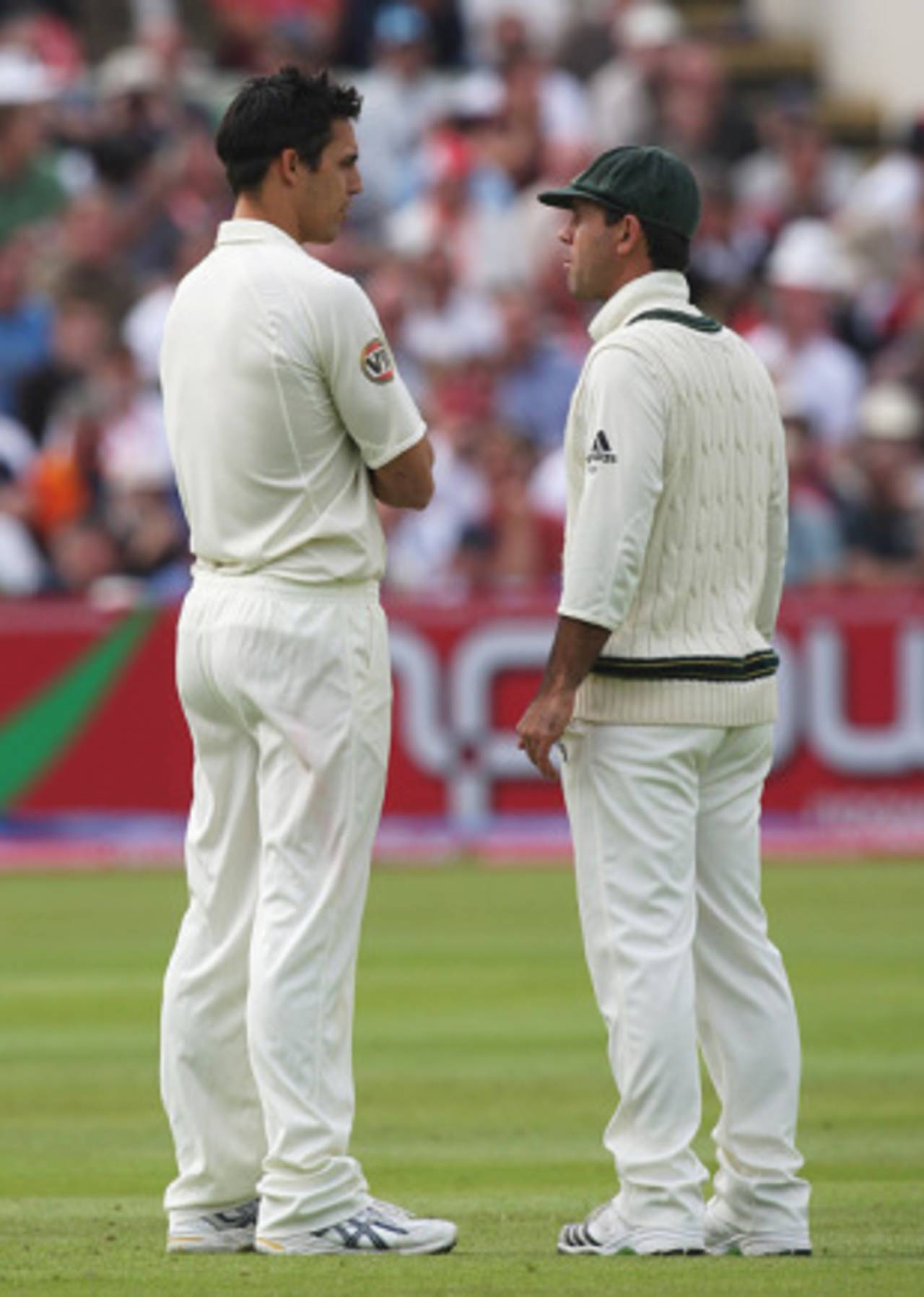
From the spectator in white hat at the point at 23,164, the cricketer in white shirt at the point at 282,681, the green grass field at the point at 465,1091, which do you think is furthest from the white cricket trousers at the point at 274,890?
the spectator in white hat at the point at 23,164

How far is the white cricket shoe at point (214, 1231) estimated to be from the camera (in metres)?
6.79

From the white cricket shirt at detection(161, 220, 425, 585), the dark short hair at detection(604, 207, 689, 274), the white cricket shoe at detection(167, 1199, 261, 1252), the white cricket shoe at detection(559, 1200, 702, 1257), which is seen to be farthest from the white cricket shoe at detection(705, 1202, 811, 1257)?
the dark short hair at detection(604, 207, 689, 274)

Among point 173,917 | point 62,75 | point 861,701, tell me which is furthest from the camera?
point 62,75

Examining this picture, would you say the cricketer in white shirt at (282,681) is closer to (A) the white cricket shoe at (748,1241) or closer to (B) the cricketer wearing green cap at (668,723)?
(B) the cricketer wearing green cap at (668,723)

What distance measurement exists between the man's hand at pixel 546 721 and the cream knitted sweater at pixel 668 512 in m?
0.13

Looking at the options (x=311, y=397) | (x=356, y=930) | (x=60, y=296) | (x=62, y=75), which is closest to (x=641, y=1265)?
(x=356, y=930)

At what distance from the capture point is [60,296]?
20.6 m

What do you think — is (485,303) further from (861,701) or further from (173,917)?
(173,917)

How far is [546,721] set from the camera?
656cm

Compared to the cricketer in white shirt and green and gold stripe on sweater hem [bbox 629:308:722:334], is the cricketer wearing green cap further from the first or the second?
the cricketer in white shirt

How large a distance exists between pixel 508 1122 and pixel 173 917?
230 inches

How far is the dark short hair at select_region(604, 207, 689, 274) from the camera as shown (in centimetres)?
674

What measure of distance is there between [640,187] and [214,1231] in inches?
94.0

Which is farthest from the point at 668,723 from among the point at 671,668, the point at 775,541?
the point at 775,541
